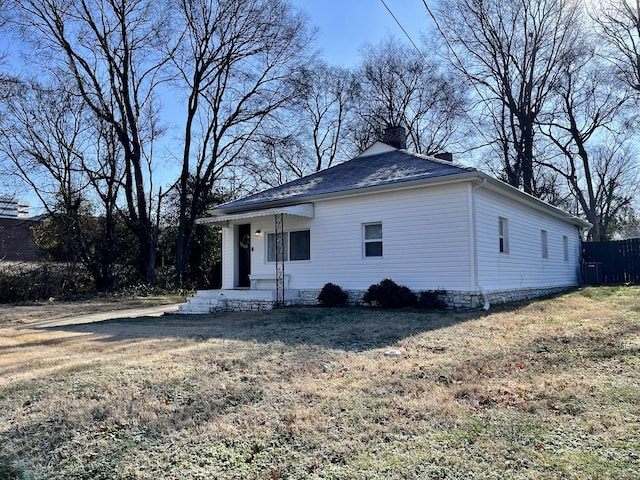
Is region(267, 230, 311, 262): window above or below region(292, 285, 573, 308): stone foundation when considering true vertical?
above

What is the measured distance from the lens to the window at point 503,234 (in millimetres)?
12934

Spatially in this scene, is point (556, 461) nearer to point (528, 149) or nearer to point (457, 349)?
point (457, 349)

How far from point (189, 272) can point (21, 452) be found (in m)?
22.2

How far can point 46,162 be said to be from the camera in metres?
20.9

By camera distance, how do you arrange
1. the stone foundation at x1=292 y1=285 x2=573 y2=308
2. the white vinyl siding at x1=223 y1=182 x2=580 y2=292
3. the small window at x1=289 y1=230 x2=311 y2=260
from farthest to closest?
the small window at x1=289 y1=230 x2=311 y2=260 → the white vinyl siding at x1=223 y1=182 x2=580 y2=292 → the stone foundation at x1=292 y1=285 x2=573 y2=308

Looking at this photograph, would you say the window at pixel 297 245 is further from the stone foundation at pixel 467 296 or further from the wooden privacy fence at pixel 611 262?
the wooden privacy fence at pixel 611 262

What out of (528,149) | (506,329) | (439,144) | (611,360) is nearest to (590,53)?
(528,149)

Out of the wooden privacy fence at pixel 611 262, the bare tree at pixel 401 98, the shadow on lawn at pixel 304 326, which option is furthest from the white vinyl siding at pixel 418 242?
the bare tree at pixel 401 98

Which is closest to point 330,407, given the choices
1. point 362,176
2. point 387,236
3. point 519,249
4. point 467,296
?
point 467,296

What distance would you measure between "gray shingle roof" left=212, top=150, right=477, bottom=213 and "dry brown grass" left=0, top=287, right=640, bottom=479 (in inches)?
207

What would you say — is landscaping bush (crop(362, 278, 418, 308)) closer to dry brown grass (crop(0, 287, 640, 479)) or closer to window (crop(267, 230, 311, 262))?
window (crop(267, 230, 311, 262))

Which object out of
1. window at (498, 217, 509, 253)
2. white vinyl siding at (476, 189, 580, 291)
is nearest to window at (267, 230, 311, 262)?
white vinyl siding at (476, 189, 580, 291)

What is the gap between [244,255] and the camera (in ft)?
50.3

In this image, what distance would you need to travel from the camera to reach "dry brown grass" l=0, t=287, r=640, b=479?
2975 mm
